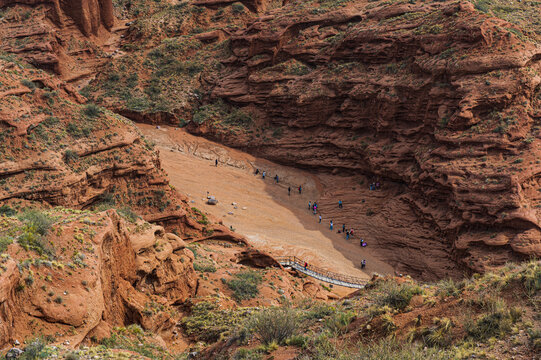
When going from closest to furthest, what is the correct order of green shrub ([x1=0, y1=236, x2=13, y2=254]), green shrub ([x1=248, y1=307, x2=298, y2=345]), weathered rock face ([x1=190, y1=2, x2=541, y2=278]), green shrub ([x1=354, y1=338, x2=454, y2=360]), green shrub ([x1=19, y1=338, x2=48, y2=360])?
green shrub ([x1=354, y1=338, x2=454, y2=360]) → green shrub ([x1=19, y1=338, x2=48, y2=360]) → green shrub ([x1=248, y1=307, x2=298, y2=345]) → green shrub ([x1=0, y1=236, x2=13, y2=254]) → weathered rock face ([x1=190, y1=2, x2=541, y2=278])

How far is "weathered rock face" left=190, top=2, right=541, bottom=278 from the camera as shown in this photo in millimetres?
33250

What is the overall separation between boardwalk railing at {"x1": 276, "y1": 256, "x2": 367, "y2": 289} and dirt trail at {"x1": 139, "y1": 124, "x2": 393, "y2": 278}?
1101 mm

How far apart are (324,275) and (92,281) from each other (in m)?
22.7

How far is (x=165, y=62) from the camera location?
208ft

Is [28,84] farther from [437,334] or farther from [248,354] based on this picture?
[437,334]

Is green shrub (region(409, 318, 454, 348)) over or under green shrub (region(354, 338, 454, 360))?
under

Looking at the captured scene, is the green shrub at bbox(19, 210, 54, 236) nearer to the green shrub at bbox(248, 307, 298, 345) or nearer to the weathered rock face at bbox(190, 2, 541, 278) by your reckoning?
the green shrub at bbox(248, 307, 298, 345)

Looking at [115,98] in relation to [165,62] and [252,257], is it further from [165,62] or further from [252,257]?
[252,257]

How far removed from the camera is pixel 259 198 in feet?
150

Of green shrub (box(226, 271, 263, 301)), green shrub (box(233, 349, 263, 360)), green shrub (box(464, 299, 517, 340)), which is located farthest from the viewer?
green shrub (box(226, 271, 263, 301))

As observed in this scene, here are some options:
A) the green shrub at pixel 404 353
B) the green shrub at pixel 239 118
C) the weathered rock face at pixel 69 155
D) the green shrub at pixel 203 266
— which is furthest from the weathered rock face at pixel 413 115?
the green shrub at pixel 404 353

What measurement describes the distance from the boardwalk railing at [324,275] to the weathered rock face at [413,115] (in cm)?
613

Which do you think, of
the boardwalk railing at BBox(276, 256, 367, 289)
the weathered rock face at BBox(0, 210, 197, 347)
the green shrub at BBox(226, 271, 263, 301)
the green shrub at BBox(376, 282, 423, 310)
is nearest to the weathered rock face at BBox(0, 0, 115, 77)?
the boardwalk railing at BBox(276, 256, 367, 289)

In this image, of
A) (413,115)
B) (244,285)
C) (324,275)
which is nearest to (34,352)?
(244,285)
